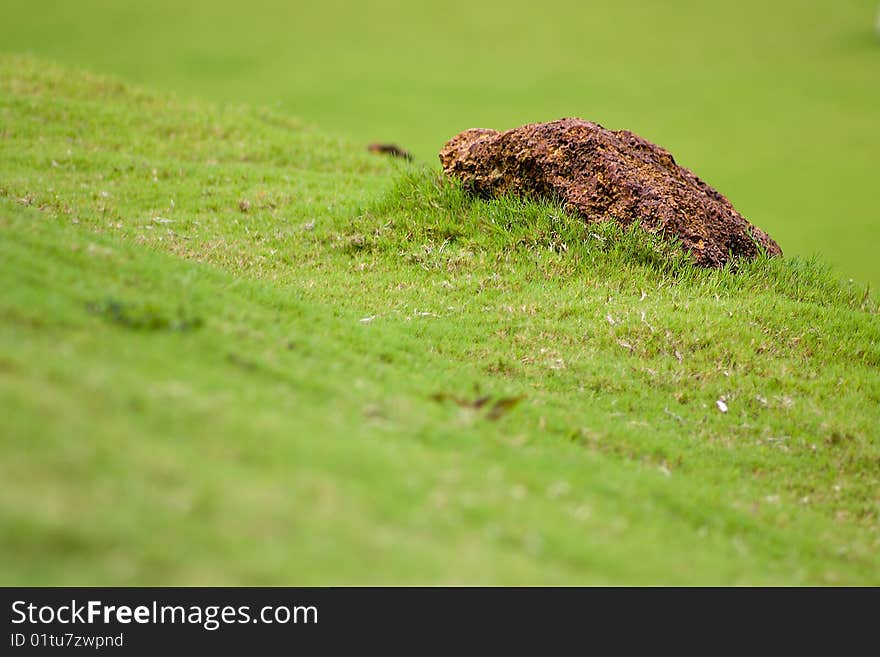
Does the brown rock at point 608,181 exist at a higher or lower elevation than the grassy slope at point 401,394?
higher

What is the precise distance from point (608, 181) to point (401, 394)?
458 centimetres

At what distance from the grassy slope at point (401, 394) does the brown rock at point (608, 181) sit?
30 cm

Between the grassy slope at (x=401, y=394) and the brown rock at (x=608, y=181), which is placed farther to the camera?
the brown rock at (x=608, y=181)

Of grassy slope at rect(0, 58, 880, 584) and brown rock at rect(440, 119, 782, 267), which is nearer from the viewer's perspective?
grassy slope at rect(0, 58, 880, 584)

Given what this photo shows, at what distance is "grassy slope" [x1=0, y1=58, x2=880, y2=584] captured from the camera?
3.52 metres

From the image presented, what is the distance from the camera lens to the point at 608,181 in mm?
9125

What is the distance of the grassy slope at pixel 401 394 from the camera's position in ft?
11.6

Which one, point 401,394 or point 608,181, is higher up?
point 608,181

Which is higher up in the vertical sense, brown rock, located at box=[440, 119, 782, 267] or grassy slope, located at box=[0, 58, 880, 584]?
brown rock, located at box=[440, 119, 782, 267]

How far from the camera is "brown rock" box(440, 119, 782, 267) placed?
8930 millimetres

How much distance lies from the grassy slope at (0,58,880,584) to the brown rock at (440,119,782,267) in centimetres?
30

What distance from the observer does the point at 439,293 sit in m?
8.41

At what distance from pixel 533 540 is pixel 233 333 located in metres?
2.59

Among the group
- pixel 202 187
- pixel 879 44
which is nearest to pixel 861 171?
pixel 879 44
